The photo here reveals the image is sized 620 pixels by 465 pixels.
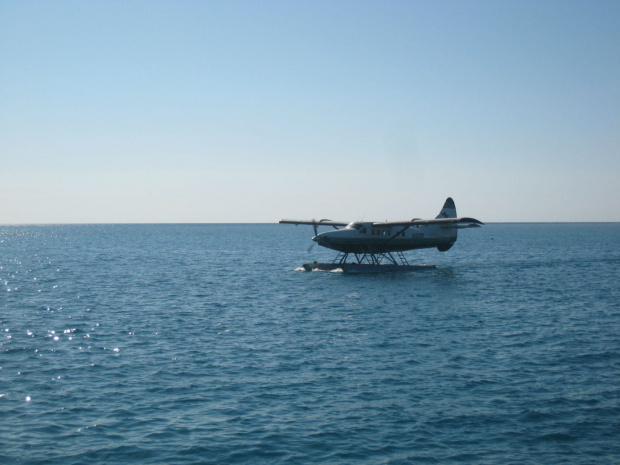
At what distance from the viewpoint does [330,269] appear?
2520 inches

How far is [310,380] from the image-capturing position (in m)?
21.9

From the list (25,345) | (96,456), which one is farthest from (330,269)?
(96,456)

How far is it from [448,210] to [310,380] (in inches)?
2102

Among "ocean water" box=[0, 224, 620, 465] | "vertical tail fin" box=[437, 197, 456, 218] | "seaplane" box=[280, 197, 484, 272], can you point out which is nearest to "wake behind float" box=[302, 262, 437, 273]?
"seaplane" box=[280, 197, 484, 272]

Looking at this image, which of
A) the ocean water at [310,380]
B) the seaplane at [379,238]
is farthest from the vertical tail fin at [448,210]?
the ocean water at [310,380]

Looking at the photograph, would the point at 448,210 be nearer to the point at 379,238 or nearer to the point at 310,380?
the point at 379,238

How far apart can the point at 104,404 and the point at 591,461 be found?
15387mm

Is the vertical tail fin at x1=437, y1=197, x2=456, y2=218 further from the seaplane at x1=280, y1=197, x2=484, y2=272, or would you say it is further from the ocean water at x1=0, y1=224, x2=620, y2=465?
the ocean water at x1=0, y1=224, x2=620, y2=465

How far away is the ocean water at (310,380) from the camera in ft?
52.2

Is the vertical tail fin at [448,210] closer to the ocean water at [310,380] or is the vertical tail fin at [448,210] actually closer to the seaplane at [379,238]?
the seaplane at [379,238]

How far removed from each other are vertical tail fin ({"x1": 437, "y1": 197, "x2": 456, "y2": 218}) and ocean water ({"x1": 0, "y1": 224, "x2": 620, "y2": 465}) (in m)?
27.7

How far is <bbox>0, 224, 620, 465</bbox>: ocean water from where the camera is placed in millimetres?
15922

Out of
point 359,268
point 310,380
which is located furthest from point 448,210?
point 310,380

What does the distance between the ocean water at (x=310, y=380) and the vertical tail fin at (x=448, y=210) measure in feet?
90.9
